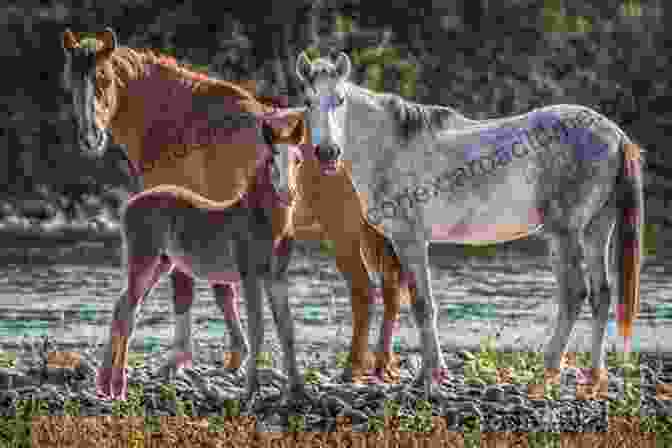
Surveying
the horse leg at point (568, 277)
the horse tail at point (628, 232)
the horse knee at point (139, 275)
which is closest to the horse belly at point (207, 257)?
the horse knee at point (139, 275)

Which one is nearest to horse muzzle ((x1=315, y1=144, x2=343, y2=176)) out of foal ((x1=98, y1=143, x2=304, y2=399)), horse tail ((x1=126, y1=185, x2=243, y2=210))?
foal ((x1=98, y1=143, x2=304, y2=399))

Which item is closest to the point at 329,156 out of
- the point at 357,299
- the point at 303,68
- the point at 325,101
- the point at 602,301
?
the point at 325,101

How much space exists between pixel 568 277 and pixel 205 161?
2767 millimetres

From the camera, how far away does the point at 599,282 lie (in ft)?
33.4

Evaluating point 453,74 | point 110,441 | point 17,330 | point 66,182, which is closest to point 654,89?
point 453,74

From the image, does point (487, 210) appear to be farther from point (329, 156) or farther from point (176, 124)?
point (176, 124)

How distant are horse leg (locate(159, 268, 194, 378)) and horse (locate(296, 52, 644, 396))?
153 centimetres

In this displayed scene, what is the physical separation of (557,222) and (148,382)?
3137mm

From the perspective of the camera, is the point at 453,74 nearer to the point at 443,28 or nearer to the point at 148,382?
the point at 443,28

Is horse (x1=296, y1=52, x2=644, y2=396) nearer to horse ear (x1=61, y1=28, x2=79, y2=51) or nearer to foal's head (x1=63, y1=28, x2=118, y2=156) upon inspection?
foal's head (x1=63, y1=28, x2=118, y2=156)

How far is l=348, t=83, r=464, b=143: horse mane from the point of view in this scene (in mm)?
9883

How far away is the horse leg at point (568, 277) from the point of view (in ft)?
32.6

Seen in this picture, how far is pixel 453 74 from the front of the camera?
94.6ft

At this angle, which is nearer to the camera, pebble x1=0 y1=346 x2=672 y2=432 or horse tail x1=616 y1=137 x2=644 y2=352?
pebble x1=0 y1=346 x2=672 y2=432
